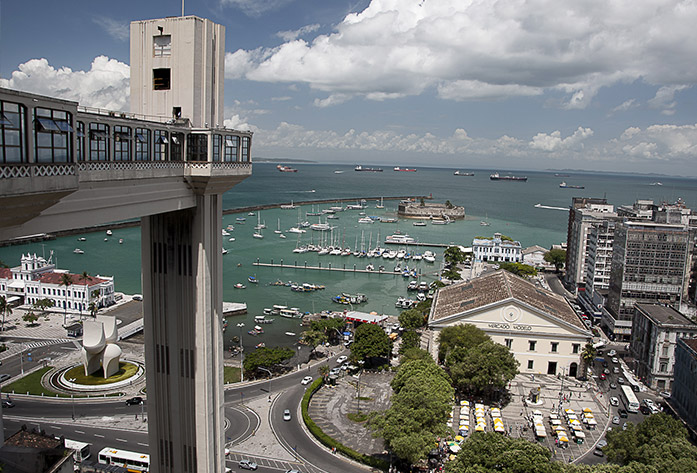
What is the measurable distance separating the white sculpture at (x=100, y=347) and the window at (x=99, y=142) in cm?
2589

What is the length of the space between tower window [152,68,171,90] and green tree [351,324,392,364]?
81.0 feet

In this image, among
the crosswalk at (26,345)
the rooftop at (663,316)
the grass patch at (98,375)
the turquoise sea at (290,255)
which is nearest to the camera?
the grass patch at (98,375)

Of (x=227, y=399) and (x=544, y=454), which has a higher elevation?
(x=544, y=454)

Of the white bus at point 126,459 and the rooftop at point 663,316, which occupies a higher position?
the rooftop at point 663,316

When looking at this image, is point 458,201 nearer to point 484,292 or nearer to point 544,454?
point 484,292

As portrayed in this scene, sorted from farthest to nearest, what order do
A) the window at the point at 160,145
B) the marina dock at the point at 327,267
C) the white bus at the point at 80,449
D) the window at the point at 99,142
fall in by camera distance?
1. the marina dock at the point at 327,267
2. the white bus at the point at 80,449
3. the window at the point at 160,145
4. the window at the point at 99,142

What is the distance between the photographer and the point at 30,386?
3061cm

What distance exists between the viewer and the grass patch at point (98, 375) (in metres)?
31.2

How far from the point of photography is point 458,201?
169750 millimetres

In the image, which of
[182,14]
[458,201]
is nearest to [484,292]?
[182,14]

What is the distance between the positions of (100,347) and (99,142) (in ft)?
88.0

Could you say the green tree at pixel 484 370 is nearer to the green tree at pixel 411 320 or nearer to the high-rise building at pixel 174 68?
the green tree at pixel 411 320

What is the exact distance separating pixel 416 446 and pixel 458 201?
153720mm

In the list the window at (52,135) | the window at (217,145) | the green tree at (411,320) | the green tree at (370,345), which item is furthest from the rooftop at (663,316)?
the window at (52,135)
